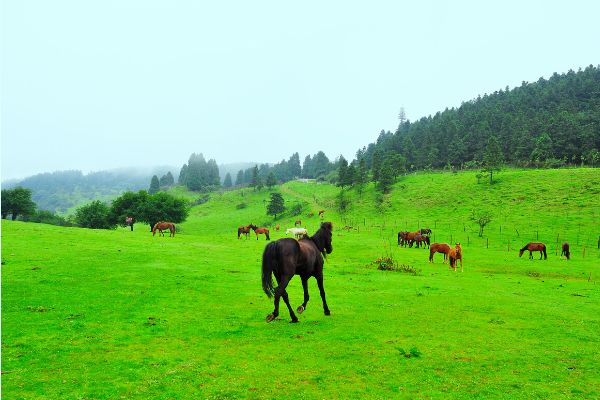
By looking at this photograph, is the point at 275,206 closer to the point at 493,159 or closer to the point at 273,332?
the point at 493,159

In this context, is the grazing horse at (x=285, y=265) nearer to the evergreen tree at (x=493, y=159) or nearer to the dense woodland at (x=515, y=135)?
the evergreen tree at (x=493, y=159)

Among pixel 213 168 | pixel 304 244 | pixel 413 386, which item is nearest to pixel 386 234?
pixel 304 244

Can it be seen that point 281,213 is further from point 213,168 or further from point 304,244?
point 213,168

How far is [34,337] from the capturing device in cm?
793

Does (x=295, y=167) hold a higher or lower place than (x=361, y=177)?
higher

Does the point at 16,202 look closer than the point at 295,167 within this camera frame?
Yes

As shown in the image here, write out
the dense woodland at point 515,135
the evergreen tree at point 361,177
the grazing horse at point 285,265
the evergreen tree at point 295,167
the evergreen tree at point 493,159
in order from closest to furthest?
the grazing horse at point 285,265, the evergreen tree at point 493,159, the dense woodland at point 515,135, the evergreen tree at point 361,177, the evergreen tree at point 295,167

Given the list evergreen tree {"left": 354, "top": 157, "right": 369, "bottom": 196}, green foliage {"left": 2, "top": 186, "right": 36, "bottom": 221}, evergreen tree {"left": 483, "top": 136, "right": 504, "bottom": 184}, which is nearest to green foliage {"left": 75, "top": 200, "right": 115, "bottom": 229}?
green foliage {"left": 2, "top": 186, "right": 36, "bottom": 221}

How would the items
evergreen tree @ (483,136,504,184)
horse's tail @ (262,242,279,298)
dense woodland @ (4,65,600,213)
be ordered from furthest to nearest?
1. dense woodland @ (4,65,600,213)
2. evergreen tree @ (483,136,504,184)
3. horse's tail @ (262,242,279,298)

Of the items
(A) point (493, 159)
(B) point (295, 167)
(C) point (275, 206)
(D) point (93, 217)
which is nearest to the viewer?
(D) point (93, 217)

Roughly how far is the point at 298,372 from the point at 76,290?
11213 mm

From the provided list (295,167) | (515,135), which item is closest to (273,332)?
(515,135)

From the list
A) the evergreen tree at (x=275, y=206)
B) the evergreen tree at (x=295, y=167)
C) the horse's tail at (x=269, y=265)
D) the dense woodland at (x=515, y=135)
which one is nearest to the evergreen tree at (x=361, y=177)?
the dense woodland at (x=515, y=135)

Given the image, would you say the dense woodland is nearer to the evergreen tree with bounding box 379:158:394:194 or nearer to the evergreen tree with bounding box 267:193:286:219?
the evergreen tree with bounding box 379:158:394:194
